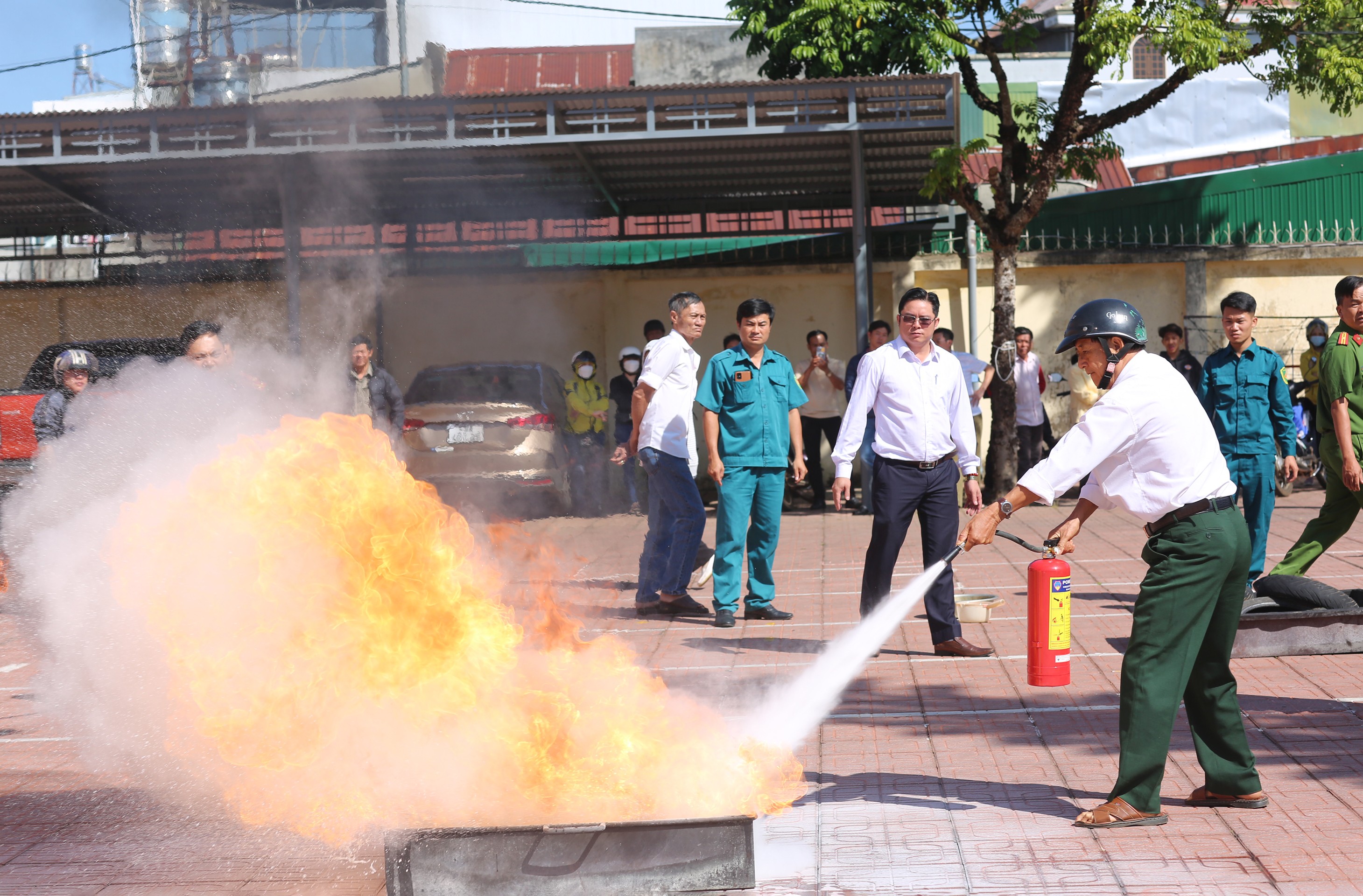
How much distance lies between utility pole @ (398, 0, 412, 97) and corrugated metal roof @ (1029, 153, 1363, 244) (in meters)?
17.8

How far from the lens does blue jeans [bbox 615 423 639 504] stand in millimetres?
14422

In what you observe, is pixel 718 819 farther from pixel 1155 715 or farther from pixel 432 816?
pixel 1155 715

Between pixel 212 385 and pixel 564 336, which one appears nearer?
pixel 212 385

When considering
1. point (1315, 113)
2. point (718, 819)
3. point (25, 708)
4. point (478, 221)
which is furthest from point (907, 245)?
point (1315, 113)

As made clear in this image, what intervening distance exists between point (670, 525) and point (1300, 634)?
3962mm

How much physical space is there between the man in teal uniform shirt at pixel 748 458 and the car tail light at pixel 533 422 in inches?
226

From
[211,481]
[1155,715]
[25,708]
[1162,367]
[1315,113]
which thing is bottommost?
[25,708]

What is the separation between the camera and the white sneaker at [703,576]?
9492mm

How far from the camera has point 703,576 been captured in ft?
31.3

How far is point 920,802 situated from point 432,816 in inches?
71.0

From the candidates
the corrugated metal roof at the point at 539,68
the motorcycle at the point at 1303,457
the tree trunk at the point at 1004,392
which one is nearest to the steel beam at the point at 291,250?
the tree trunk at the point at 1004,392

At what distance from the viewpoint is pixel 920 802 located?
15.1 ft

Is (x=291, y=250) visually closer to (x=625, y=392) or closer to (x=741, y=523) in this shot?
(x=625, y=392)

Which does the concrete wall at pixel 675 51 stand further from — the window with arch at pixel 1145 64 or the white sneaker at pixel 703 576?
the white sneaker at pixel 703 576
